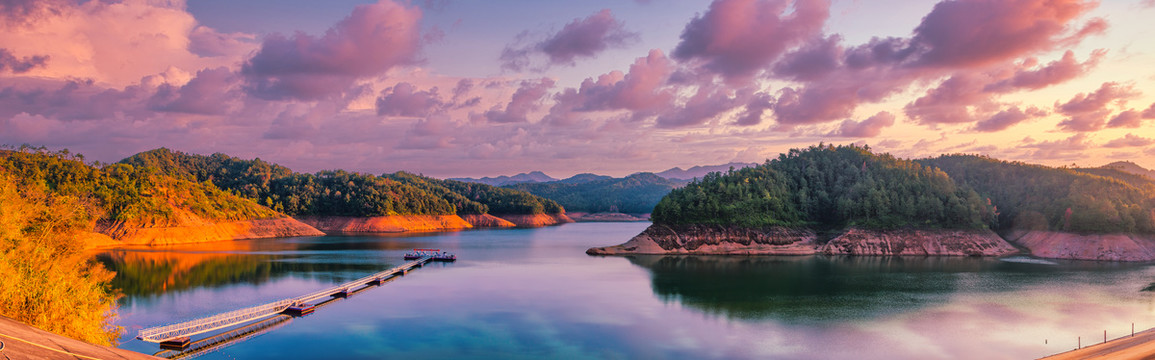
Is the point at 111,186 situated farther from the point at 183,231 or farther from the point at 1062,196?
the point at 1062,196

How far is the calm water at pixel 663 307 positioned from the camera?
31.0 m

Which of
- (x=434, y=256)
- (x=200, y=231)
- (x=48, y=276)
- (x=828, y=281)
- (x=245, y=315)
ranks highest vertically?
(x=48, y=276)

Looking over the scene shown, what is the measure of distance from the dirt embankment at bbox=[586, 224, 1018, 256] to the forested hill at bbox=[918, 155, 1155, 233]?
741 cm

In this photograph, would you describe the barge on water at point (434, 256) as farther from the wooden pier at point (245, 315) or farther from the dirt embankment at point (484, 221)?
the dirt embankment at point (484, 221)

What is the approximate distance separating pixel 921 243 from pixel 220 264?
8474 centimetres

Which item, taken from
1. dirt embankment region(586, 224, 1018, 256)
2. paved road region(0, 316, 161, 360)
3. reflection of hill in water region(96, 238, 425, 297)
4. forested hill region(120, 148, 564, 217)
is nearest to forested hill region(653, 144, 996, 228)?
dirt embankment region(586, 224, 1018, 256)

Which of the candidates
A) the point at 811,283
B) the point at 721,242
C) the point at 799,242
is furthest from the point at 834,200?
the point at 811,283

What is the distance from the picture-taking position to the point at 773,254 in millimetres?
85438

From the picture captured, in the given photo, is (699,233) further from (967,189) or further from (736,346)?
(736,346)

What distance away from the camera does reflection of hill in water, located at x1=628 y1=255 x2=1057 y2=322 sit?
41562mm

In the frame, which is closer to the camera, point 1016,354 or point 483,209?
point 1016,354

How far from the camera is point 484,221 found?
596 feet

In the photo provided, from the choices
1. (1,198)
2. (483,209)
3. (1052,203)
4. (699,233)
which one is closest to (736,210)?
(699,233)

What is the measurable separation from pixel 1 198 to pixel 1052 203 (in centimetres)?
10615
